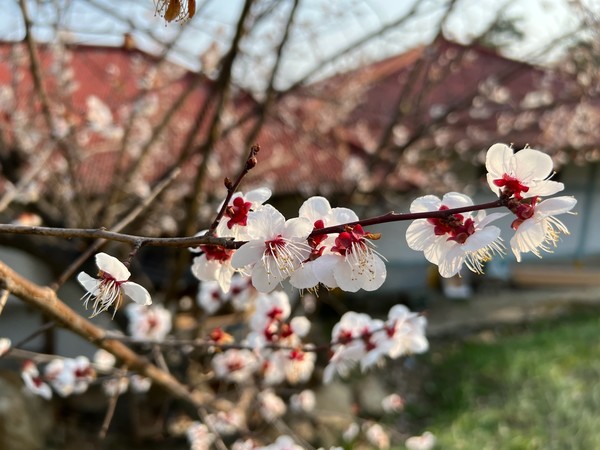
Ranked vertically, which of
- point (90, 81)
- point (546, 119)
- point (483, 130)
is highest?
point (90, 81)

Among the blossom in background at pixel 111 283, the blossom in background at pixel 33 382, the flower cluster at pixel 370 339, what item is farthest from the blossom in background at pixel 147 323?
the blossom in background at pixel 111 283

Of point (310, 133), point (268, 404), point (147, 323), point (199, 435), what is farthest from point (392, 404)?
point (147, 323)

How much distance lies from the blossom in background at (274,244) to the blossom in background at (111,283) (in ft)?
0.48

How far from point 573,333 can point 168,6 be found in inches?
236

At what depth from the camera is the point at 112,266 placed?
832 mm

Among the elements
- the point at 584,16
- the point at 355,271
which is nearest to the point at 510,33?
the point at 584,16

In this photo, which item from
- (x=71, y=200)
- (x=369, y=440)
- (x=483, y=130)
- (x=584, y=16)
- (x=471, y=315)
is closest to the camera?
(x=584, y=16)

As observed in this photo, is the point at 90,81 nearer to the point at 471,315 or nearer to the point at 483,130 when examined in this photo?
the point at 483,130

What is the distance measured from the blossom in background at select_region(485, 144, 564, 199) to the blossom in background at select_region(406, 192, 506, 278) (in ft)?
0.15

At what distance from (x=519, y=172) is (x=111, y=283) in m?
0.62

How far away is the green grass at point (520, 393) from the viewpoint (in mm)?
3664

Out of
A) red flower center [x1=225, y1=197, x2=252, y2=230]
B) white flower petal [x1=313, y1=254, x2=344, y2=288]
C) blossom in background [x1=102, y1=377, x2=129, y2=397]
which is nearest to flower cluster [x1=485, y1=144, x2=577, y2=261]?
white flower petal [x1=313, y1=254, x2=344, y2=288]

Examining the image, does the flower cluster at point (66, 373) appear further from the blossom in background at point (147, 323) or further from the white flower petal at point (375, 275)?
the white flower petal at point (375, 275)

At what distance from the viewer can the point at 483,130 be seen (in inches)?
265
